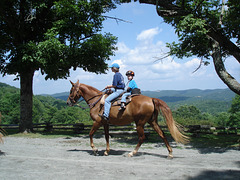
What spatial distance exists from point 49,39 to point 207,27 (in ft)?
33.1

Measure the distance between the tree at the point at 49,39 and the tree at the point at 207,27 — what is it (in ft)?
17.4

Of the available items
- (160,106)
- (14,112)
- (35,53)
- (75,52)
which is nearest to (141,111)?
(160,106)

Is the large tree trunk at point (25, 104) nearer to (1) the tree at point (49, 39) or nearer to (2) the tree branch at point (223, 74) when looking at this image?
(1) the tree at point (49, 39)

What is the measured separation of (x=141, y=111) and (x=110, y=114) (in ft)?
4.11

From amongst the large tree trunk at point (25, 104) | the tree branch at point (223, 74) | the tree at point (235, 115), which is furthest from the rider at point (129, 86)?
the tree at point (235, 115)

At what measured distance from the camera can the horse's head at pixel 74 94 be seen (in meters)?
8.57

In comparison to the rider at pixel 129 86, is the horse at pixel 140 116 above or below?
below

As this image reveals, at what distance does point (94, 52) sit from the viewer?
51.1ft

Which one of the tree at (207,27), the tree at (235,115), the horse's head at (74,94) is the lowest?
the tree at (235,115)

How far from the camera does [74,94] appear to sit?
8.58 metres

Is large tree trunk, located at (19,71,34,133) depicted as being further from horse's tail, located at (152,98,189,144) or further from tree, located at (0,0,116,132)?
horse's tail, located at (152,98,189,144)

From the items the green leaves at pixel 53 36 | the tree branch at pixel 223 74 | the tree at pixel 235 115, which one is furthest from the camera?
the tree at pixel 235 115

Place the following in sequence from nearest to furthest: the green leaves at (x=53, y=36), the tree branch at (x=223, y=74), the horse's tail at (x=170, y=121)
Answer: the horse's tail at (x=170, y=121) < the tree branch at (x=223, y=74) < the green leaves at (x=53, y=36)

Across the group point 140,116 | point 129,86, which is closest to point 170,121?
point 140,116
